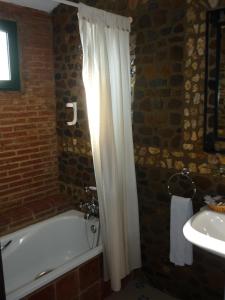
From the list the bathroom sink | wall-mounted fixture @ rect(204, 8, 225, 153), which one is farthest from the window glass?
the bathroom sink

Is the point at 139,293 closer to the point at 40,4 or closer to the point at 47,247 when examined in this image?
the point at 47,247

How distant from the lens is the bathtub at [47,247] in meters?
2.48

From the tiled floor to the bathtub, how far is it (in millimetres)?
453

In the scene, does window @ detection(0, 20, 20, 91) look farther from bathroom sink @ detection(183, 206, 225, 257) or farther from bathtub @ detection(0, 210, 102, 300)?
bathroom sink @ detection(183, 206, 225, 257)

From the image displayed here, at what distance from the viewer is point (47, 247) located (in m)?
2.79

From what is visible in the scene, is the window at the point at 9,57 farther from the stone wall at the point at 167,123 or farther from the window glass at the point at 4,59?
the stone wall at the point at 167,123

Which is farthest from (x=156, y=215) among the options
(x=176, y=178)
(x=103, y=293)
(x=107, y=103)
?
(x=107, y=103)

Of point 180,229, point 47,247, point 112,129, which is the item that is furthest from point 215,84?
point 47,247

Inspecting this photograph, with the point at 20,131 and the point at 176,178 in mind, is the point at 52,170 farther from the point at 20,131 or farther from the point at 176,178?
the point at 176,178

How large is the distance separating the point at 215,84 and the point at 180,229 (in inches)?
42.1

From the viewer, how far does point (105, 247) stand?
7.63ft

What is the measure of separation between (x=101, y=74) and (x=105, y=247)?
133 cm

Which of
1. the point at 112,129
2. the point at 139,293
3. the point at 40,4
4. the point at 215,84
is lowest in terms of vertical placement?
the point at 139,293

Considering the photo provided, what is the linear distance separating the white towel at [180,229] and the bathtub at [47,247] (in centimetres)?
60
